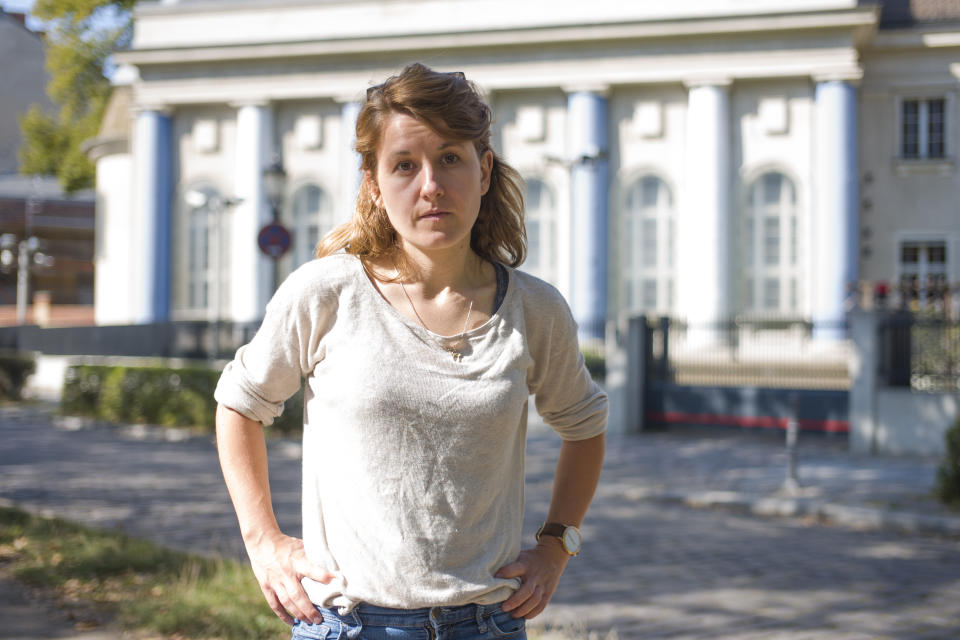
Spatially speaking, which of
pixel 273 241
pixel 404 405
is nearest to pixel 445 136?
pixel 404 405

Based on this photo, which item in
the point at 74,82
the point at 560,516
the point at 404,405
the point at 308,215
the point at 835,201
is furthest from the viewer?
the point at 74,82

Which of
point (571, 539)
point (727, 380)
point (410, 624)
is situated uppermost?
point (571, 539)

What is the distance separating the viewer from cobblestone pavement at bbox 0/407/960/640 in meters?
5.70

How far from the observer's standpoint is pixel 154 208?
103 ft

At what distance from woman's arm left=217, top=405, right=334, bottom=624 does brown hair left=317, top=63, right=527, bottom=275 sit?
0.40 meters

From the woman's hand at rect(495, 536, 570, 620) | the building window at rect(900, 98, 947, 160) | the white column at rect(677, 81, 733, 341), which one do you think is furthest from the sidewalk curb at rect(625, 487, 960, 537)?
the building window at rect(900, 98, 947, 160)

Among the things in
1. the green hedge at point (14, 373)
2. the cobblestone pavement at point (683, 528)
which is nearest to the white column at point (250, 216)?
the green hedge at point (14, 373)

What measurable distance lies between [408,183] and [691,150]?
26220 mm

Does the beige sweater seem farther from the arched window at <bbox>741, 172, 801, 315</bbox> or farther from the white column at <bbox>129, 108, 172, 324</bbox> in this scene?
the white column at <bbox>129, 108, 172, 324</bbox>

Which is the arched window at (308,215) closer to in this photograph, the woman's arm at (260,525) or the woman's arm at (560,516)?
the woman's arm at (560,516)

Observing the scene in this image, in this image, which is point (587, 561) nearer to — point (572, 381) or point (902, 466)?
point (572, 381)

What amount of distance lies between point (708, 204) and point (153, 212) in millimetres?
16215

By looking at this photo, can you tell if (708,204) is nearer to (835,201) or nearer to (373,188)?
(835,201)

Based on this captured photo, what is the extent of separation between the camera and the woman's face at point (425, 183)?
1.97 m
